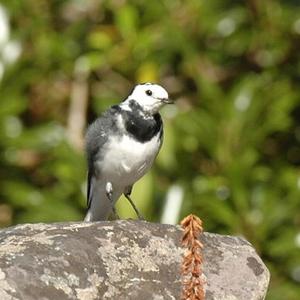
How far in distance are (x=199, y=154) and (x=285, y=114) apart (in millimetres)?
565

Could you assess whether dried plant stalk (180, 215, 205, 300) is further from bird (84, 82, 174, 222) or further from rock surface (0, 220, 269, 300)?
bird (84, 82, 174, 222)

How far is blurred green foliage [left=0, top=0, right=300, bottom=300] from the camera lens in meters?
6.81

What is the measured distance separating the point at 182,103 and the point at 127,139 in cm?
245

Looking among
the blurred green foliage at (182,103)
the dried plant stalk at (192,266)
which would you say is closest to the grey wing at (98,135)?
the blurred green foliage at (182,103)

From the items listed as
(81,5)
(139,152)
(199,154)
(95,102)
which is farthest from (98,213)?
(81,5)

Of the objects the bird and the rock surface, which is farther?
the bird

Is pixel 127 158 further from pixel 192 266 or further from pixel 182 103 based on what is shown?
pixel 182 103

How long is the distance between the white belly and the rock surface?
120 cm

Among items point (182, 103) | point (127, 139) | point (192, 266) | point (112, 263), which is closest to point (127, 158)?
point (127, 139)

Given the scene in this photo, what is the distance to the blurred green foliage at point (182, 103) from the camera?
681 centimetres

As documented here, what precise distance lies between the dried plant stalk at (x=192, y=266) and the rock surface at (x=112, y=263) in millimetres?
78

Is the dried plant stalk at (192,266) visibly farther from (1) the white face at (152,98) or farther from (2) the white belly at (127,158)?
(1) the white face at (152,98)

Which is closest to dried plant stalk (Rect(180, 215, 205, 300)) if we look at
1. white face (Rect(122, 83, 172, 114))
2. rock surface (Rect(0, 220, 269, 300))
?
rock surface (Rect(0, 220, 269, 300))

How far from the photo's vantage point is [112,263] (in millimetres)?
3807
